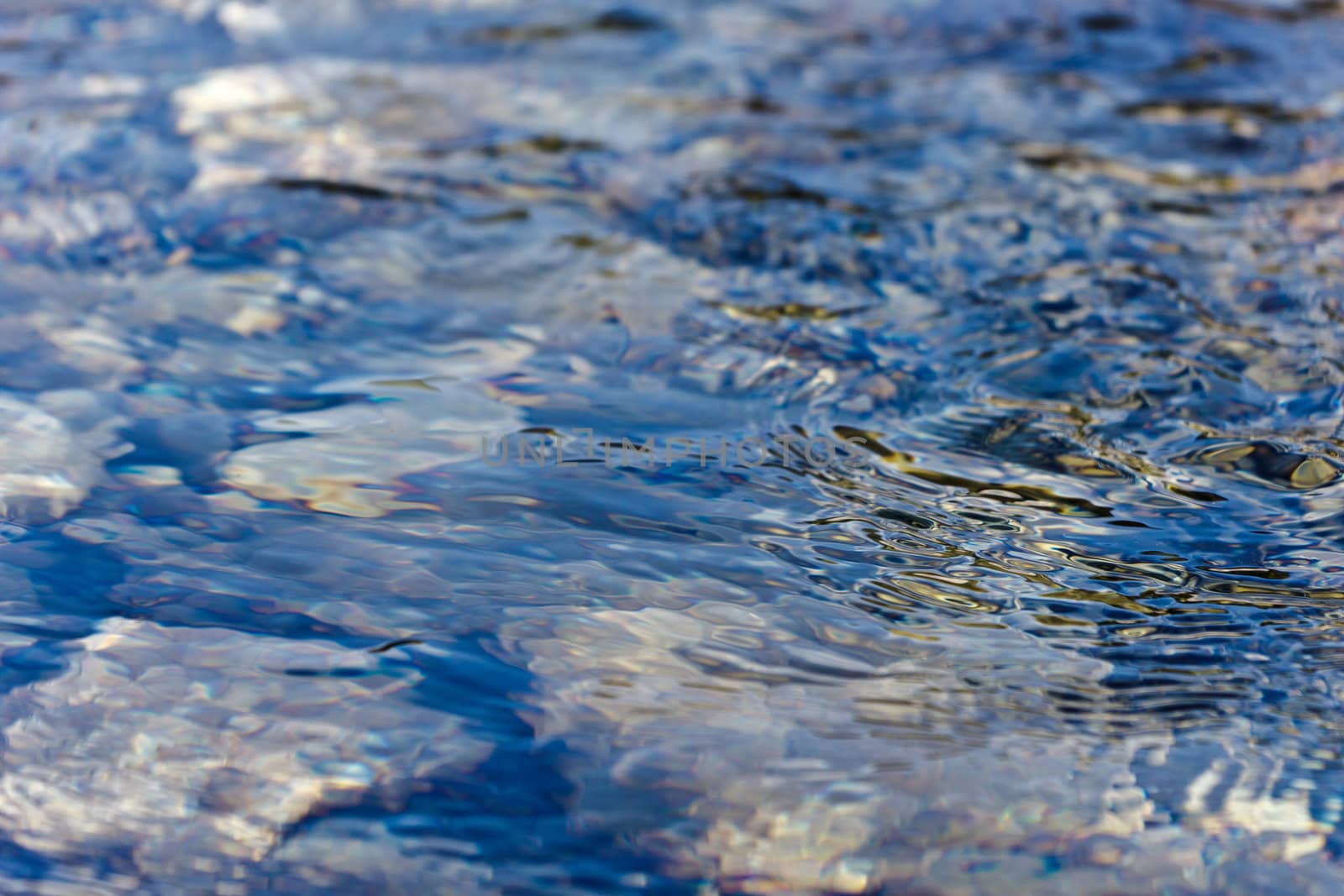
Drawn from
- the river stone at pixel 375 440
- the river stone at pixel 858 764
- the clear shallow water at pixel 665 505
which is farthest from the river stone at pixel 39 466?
the river stone at pixel 858 764

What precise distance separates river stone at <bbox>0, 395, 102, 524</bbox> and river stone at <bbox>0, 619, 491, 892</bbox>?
13.0 inches

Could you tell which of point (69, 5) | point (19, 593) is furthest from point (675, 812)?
point (69, 5)

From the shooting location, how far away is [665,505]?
1.72 meters

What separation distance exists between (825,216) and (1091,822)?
1904mm

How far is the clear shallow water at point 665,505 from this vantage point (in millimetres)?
1212

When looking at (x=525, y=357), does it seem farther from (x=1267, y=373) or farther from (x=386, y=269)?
(x=1267, y=373)

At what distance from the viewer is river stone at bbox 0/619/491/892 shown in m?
1.19

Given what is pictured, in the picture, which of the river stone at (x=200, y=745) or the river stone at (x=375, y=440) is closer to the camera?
the river stone at (x=200, y=745)

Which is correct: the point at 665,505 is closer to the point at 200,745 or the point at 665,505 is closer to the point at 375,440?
the point at 375,440

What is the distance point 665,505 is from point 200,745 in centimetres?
77

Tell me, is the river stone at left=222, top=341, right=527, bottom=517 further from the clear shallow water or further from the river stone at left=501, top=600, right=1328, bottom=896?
the river stone at left=501, top=600, right=1328, bottom=896

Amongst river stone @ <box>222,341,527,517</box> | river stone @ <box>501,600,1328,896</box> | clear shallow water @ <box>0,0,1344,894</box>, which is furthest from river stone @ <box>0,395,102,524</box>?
river stone @ <box>501,600,1328,896</box>

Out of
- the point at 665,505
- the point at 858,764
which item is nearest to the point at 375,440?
the point at 665,505

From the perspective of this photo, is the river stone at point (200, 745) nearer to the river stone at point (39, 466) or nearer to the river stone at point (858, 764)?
the river stone at point (858, 764)
